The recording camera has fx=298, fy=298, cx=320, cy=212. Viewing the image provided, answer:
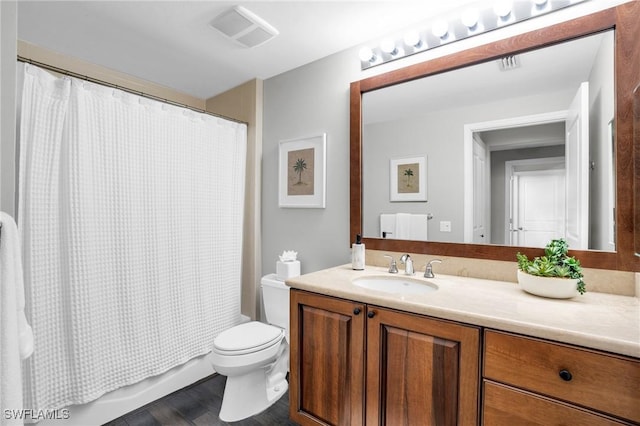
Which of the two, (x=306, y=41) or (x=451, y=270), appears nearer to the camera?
(x=451, y=270)

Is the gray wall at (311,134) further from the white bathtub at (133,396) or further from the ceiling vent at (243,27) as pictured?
the white bathtub at (133,396)

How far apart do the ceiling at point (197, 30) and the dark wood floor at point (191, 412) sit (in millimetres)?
2370

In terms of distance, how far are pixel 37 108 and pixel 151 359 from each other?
5.16 ft

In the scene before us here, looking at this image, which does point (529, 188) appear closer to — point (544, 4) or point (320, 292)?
point (544, 4)

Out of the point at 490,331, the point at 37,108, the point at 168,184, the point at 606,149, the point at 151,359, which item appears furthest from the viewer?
the point at 168,184

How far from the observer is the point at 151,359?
1.93m

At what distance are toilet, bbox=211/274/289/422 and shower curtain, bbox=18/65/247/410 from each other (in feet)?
1.64

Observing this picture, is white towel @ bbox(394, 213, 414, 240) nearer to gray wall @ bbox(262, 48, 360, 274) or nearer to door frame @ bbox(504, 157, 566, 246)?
gray wall @ bbox(262, 48, 360, 274)

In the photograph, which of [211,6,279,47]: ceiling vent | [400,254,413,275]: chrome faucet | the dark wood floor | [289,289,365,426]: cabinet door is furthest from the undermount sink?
[211,6,279,47]: ceiling vent

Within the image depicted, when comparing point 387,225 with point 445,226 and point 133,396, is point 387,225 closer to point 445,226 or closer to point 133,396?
point 445,226

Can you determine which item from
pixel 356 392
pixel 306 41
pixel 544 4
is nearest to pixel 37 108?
pixel 306 41

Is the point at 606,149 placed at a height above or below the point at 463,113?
below

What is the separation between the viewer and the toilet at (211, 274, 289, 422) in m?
1.71

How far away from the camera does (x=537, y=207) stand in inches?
55.9
